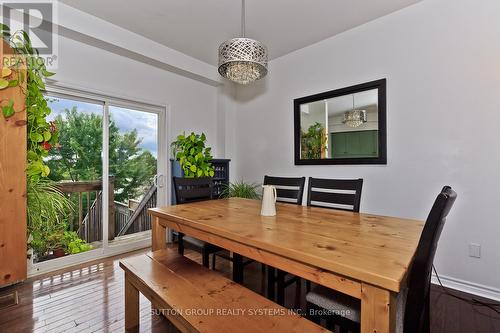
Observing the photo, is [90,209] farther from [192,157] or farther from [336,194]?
[336,194]

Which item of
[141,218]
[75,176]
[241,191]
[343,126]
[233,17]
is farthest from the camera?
[241,191]

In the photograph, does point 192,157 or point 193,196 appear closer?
point 193,196

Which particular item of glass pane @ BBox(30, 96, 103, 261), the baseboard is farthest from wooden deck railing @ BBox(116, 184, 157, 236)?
the baseboard

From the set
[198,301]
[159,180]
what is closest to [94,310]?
[198,301]

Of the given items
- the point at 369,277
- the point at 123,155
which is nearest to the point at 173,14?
the point at 123,155

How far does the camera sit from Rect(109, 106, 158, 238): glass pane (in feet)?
10.1

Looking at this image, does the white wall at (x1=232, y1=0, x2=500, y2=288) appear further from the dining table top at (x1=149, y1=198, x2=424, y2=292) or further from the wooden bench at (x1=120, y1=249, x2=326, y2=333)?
the wooden bench at (x1=120, y1=249, x2=326, y2=333)

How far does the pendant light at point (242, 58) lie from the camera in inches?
70.6

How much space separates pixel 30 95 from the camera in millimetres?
2002

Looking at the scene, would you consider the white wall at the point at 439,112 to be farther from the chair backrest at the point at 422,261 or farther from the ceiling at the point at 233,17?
the chair backrest at the point at 422,261

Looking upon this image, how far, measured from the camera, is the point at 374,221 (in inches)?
58.2

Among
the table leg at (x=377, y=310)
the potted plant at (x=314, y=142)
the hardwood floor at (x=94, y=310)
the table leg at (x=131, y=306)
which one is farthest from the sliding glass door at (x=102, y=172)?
the table leg at (x=377, y=310)

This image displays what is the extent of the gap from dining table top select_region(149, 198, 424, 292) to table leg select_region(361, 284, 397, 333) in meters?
0.05

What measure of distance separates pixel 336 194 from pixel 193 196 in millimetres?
1329
